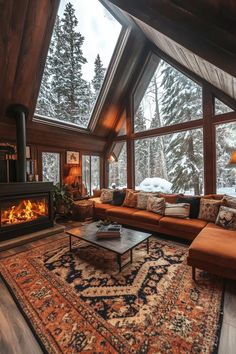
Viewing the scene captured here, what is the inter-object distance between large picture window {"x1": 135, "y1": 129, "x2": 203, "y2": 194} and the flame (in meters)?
2.96

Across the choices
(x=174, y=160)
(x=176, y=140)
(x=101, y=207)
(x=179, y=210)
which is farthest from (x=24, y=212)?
(x=176, y=140)

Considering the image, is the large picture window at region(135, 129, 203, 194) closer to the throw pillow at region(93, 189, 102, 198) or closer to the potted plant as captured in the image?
the throw pillow at region(93, 189, 102, 198)

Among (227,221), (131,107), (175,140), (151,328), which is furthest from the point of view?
(131,107)

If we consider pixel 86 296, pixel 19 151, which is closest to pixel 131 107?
pixel 19 151

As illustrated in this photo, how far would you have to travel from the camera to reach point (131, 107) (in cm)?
566

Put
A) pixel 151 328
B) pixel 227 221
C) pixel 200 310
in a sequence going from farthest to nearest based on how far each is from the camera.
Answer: pixel 227 221, pixel 200 310, pixel 151 328

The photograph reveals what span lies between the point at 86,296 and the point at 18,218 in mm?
2387

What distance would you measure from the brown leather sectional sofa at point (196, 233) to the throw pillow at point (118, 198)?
172mm

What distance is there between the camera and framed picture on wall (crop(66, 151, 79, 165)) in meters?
5.39

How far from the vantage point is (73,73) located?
441 centimetres

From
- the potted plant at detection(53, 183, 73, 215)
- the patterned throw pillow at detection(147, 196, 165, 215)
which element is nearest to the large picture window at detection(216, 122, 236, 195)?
the patterned throw pillow at detection(147, 196, 165, 215)

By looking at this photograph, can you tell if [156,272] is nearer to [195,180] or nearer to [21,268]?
[21,268]

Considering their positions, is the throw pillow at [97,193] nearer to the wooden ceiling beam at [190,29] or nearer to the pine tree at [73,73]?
the pine tree at [73,73]

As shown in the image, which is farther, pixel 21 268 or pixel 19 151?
pixel 19 151
